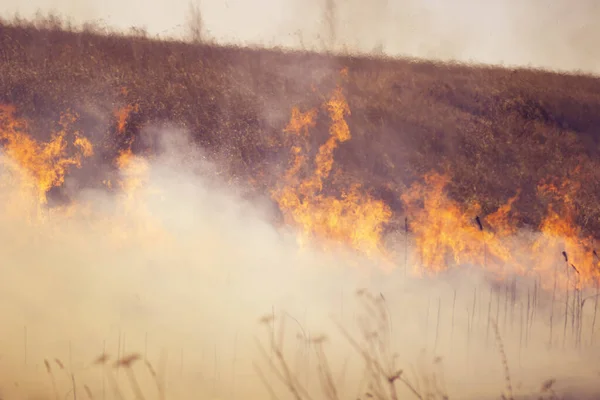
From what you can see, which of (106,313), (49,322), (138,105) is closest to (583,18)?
(138,105)

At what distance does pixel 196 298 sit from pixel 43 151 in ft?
3.55

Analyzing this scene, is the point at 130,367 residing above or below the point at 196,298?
below

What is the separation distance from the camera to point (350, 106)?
284cm

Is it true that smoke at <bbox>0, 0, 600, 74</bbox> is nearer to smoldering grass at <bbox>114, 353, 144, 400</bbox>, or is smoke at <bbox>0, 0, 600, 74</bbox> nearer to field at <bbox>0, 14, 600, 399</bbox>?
field at <bbox>0, 14, 600, 399</bbox>

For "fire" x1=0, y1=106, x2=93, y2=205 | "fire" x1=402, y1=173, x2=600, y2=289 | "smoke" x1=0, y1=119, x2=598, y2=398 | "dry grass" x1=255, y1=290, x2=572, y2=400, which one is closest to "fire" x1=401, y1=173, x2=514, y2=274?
"fire" x1=402, y1=173, x2=600, y2=289

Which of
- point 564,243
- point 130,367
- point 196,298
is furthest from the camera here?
point 564,243

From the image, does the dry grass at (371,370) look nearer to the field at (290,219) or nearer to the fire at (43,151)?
the field at (290,219)

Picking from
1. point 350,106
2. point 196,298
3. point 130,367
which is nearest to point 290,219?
point 196,298

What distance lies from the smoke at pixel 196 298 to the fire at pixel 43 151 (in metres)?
0.06

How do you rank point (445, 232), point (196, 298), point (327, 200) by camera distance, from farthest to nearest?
1. point (445, 232)
2. point (327, 200)
3. point (196, 298)

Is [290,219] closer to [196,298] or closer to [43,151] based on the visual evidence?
[196,298]

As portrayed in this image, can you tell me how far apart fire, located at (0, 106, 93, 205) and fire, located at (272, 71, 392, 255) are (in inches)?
41.8

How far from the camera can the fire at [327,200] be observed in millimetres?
2668

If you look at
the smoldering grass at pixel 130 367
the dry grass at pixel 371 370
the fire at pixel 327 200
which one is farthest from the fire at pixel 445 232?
the smoldering grass at pixel 130 367
